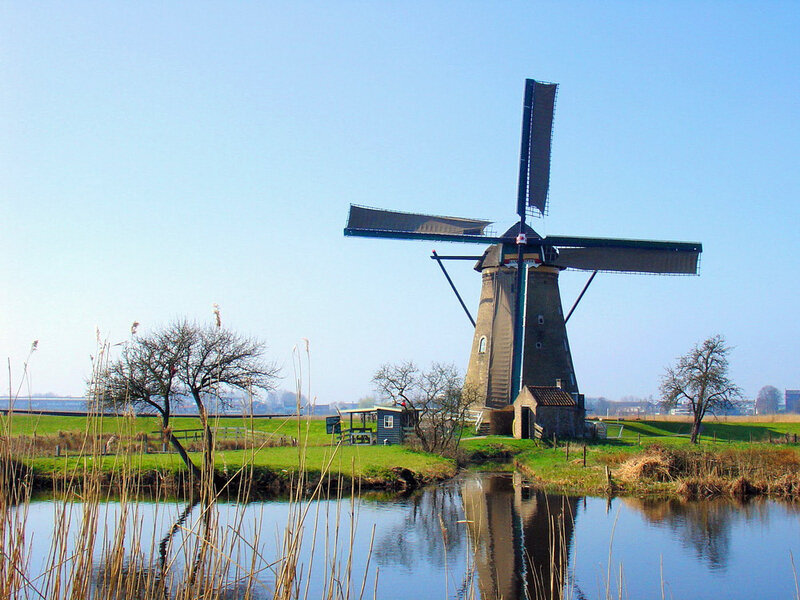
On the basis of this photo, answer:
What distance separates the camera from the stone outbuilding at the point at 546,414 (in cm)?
3325

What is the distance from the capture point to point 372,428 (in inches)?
1411

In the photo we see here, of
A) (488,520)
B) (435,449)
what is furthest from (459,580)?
(435,449)

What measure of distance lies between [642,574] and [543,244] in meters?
24.8

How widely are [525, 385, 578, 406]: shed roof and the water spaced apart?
1374 centimetres

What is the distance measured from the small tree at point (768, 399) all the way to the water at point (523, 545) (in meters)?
155

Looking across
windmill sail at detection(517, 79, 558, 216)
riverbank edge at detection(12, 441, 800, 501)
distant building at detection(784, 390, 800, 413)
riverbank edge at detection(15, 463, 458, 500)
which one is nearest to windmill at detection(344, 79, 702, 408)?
windmill sail at detection(517, 79, 558, 216)

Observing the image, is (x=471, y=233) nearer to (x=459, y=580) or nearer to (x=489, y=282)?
(x=489, y=282)

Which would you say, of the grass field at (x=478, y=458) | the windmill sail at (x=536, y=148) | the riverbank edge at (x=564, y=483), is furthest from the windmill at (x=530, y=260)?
the riverbank edge at (x=564, y=483)

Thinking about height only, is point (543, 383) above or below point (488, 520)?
above

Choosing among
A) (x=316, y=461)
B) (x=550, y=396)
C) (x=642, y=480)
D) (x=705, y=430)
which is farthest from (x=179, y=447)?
(x=705, y=430)

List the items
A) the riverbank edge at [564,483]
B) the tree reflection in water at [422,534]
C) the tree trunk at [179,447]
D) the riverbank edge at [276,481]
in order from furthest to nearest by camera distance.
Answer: the riverbank edge at [564,483], the riverbank edge at [276,481], the tree reflection in water at [422,534], the tree trunk at [179,447]

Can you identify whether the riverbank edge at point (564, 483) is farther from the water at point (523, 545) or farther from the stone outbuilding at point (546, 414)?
the stone outbuilding at point (546, 414)

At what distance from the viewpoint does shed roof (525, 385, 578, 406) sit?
110ft

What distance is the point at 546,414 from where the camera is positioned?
109 ft
